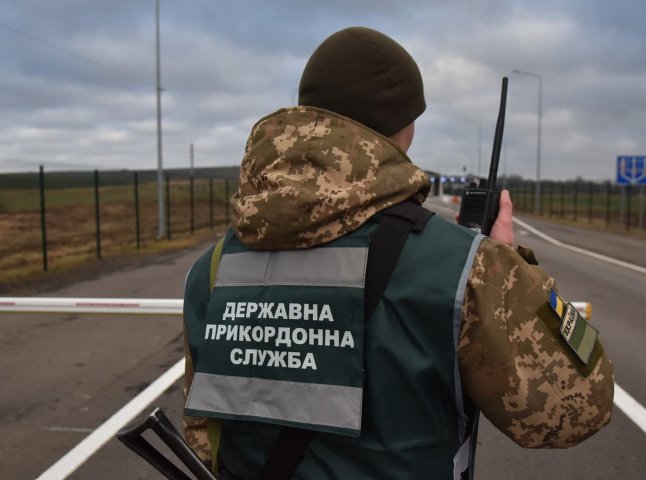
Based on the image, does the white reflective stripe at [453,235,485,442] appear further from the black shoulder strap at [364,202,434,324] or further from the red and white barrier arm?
the red and white barrier arm

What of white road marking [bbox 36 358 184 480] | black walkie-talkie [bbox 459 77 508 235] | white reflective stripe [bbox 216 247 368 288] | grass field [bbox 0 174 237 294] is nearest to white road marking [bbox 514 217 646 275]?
white road marking [bbox 36 358 184 480]

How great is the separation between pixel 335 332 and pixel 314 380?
11cm

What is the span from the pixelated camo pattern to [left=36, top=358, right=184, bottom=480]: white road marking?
302 centimetres

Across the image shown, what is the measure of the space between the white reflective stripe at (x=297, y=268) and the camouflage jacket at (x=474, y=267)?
27 mm

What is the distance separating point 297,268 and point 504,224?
0.52 meters

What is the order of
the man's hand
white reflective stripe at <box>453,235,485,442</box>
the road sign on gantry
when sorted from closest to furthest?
white reflective stripe at <box>453,235,485,442</box>
the man's hand
the road sign on gantry

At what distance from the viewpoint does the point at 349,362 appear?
50.2 inches

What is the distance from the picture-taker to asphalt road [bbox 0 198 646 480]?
149 inches

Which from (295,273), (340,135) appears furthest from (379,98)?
(295,273)

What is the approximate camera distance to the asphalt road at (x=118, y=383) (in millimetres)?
3787

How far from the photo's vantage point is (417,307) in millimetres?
1220

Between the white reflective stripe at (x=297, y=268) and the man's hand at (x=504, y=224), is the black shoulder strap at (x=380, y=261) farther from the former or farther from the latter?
the man's hand at (x=504, y=224)

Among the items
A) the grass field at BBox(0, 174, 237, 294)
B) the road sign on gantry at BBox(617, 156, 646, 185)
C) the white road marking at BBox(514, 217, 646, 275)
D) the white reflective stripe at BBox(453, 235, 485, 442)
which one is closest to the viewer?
the white reflective stripe at BBox(453, 235, 485, 442)

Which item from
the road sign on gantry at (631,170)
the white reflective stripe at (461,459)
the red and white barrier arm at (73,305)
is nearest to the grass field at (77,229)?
the red and white barrier arm at (73,305)
